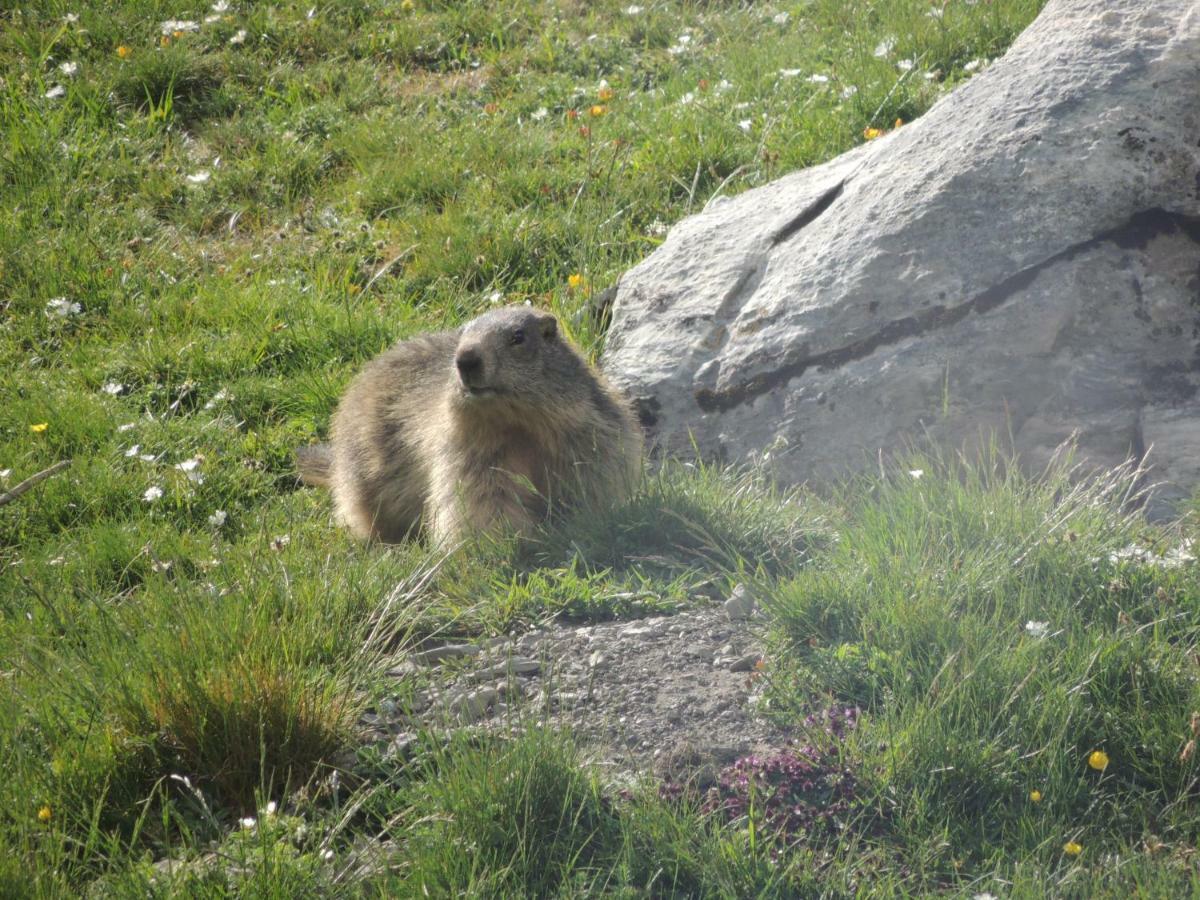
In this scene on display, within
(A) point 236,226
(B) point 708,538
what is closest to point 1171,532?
(B) point 708,538

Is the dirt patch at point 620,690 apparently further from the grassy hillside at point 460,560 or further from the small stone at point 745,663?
the grassy hillside at point 460,560

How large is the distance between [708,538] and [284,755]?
1602 millimetres

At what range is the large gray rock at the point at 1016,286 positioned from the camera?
5.16 meters

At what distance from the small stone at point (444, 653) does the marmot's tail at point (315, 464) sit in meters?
2.64

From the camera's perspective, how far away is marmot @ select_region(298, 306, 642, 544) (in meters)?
5.29

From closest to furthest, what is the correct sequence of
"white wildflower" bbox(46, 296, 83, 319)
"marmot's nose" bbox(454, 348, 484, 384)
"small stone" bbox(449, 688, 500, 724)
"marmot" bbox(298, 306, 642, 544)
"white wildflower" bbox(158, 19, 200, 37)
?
"small stone" bbox(449, 688, 500, 724)
"marmot's nose" bbox(454, 348, 484, 384)
"marmot" bbox(298, 306, 642, 544)
"white wildflower" bbox(46, 296, 83, 319)
"white wildflower" bbox(158, 19, 200, 37)

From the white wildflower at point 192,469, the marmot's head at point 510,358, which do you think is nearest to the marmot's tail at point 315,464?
the white wildflower at point 192,469

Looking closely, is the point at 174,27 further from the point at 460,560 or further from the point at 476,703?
the point at 476,703

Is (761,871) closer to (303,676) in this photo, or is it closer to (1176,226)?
(303,676)

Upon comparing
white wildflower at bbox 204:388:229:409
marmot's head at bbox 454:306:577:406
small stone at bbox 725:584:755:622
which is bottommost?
small stone at bbox 725:584:755:622

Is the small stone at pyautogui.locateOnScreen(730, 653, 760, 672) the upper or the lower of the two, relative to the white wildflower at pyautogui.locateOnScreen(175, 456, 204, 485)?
lower

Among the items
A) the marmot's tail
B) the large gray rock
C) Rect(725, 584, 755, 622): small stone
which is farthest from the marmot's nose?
Rect(725, 584, 755, 622): small stone

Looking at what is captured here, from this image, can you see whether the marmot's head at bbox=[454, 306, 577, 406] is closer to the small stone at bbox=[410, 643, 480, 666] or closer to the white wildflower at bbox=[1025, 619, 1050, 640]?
the small stone at bbox=[410, 643, 480, 666]

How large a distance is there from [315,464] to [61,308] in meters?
2.28
